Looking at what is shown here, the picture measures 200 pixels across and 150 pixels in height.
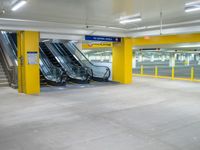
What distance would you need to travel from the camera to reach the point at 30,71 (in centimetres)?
957

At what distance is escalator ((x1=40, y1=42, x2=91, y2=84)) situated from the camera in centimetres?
1324

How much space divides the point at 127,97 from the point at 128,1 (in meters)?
3.89

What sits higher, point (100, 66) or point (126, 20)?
point (126, 20)

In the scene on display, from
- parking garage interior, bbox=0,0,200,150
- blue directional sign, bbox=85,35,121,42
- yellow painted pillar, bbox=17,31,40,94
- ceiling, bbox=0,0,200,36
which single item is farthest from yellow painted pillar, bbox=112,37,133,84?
yellow painted pillar, bbox=17,31,40,94

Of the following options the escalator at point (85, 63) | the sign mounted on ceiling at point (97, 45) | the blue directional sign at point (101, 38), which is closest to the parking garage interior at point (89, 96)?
the blue directional sign at point (101, 38)

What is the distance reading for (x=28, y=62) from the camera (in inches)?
373

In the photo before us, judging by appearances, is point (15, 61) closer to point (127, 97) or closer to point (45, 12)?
point (45, 12)

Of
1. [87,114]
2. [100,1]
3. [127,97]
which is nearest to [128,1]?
[100,1]

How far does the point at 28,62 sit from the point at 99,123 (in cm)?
544

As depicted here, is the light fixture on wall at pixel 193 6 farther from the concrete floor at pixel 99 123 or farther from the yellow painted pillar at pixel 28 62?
the yellow painted pillar at pixel 28 62

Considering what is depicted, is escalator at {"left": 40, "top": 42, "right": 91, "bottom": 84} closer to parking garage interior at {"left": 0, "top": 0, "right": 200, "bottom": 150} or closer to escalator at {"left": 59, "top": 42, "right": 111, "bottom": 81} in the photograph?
parking garage interior at {"left": 0, "top": 0, "right": 200, "bottom": 150}

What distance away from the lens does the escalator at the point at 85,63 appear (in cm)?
1389

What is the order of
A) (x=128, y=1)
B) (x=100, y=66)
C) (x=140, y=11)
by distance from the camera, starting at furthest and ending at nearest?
(x=100, y=66) < (x=140, y=11) < (x=128, y=1)

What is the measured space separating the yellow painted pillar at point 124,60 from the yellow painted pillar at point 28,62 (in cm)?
517
